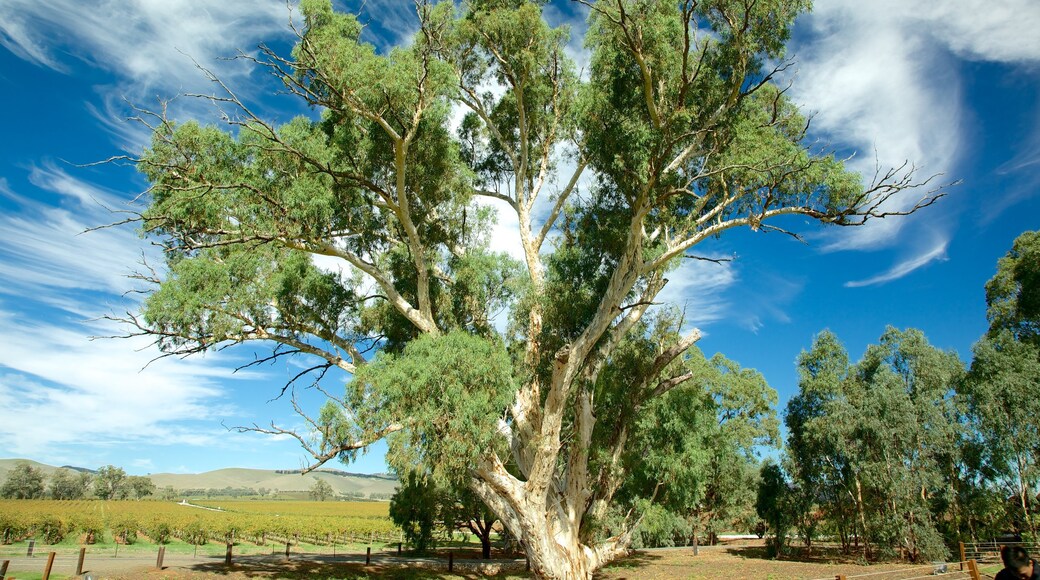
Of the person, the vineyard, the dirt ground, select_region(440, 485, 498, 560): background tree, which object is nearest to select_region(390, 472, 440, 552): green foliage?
select_region(440, 485, 498, 560): background tree

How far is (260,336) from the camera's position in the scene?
12.0 meters

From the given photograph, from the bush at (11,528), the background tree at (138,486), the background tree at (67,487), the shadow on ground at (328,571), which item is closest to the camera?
the shadow on ground at (328,571)

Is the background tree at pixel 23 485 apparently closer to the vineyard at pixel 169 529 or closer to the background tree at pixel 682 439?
the vineyard at pixel 169 529

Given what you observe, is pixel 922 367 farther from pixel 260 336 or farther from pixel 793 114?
pixel 260 336

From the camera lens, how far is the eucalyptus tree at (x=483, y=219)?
10.5 m

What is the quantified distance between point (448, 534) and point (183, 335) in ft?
52.5

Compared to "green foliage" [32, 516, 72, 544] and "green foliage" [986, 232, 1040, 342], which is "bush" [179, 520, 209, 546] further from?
"green foliage" [986, 232, 1040, 342]

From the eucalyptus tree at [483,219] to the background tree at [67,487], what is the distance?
90.0 meters

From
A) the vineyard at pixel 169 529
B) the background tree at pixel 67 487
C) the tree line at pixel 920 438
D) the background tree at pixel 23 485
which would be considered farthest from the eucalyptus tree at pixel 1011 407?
the background tree at pixel 67 487

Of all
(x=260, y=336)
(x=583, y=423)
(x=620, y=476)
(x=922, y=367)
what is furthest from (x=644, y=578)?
(x=922, y=367)

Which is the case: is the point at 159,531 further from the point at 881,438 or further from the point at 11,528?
the point at 881,438

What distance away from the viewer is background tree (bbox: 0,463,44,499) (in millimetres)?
64887

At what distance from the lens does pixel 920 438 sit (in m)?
24.0

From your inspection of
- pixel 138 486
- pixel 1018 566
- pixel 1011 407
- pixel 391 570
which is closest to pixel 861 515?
pixel 1011 407
